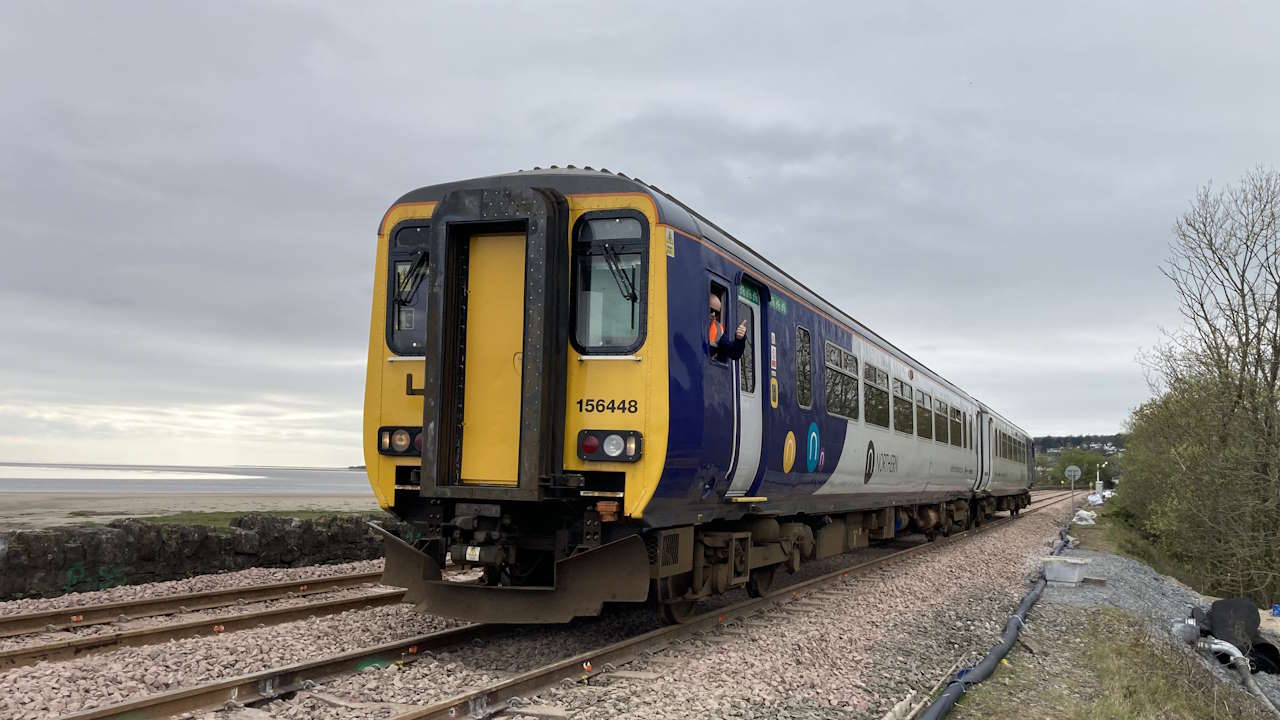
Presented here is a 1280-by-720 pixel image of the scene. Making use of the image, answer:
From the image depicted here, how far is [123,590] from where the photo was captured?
9273mm

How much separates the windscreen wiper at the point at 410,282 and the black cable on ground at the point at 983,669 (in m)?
4.56

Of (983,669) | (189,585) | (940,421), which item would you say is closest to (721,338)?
(983,669)

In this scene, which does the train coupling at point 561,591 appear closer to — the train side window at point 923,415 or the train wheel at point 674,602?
the train wheel at point 674,602

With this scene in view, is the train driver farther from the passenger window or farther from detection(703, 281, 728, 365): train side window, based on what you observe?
the passenger window

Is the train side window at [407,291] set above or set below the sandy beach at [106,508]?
above

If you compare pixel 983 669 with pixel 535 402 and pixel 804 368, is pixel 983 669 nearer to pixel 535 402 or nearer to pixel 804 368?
pixel 804 368

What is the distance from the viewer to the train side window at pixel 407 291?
23.5ft

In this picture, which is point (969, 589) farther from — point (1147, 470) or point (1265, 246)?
point (1147, 470)

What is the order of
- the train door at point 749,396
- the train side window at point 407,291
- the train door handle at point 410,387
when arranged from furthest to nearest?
the train door at point 749,396
the train side window at point 407,291
the train door handle at point 410,387

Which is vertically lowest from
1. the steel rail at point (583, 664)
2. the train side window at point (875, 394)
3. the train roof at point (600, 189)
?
the steel rail at point (583, 664)

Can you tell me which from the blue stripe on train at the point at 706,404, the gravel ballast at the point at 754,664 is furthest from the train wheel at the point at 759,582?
the blue stripe on train at the point at 706,404

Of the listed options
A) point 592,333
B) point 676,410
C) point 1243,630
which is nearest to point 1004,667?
point 676,410

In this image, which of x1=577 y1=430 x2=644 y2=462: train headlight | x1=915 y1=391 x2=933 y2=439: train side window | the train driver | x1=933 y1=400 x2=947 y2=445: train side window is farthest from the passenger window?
x1=933 y1=400 x2=947 y2=445: train side window

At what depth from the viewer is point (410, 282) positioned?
7258 millimetres
